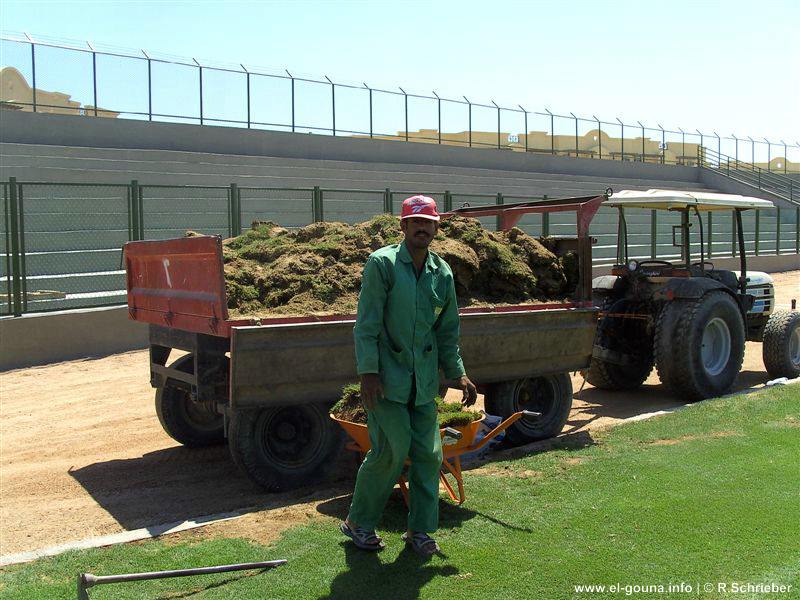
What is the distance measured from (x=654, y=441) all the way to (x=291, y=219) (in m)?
12.7

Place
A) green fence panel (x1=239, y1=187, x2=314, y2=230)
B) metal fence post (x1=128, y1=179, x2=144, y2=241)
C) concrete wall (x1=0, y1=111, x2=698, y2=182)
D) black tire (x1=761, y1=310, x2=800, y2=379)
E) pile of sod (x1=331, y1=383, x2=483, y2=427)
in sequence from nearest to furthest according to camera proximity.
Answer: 1. pile of sod (x1=331, y1=383, x2=483, y2=427)
2. black tire (x1=761, y1=310, x2=800, y2=379)
3. metal fence post (x1=128, y1=179, x2=144, y2=241)
4. green fence panel (x1=239, y1=187, x2=314, y2=230)
5. concrete wall (x1=0, y1=111, x2=698, y2=182)

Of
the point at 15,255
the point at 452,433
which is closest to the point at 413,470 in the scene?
the point at 452,433

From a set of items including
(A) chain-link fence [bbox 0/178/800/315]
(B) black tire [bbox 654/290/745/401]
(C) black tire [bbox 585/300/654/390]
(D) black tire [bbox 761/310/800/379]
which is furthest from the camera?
(A) chain-link fence [bbox 0/178/800/315]

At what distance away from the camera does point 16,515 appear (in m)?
5.99

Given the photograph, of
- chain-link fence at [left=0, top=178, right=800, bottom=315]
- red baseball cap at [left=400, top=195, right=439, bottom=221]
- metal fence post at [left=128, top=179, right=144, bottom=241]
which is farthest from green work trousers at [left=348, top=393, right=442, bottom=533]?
metal fence post at [left=128, top=179, right=144, bottom=241]

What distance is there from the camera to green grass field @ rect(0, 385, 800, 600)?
4227mm

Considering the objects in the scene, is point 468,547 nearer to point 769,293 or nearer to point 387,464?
point 387,464

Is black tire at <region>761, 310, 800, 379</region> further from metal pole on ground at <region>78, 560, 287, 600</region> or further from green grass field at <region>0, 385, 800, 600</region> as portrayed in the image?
metal pole on ground at <region>78, 560, 287, 600</region>

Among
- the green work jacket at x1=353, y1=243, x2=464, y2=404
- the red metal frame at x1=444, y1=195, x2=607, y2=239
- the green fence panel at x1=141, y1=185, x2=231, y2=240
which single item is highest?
the green fence panel at x1=141, y1=185, x2=231, y2=240

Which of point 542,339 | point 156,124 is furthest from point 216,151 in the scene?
point 542,339

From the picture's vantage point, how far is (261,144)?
80.3 feet

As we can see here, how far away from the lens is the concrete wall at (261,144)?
19984 millimetres

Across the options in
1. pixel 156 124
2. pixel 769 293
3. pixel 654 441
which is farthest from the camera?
pixel 156 124

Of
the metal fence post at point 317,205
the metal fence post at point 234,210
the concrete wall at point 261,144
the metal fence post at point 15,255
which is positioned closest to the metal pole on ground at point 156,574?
the metal fence post at point 15,255
